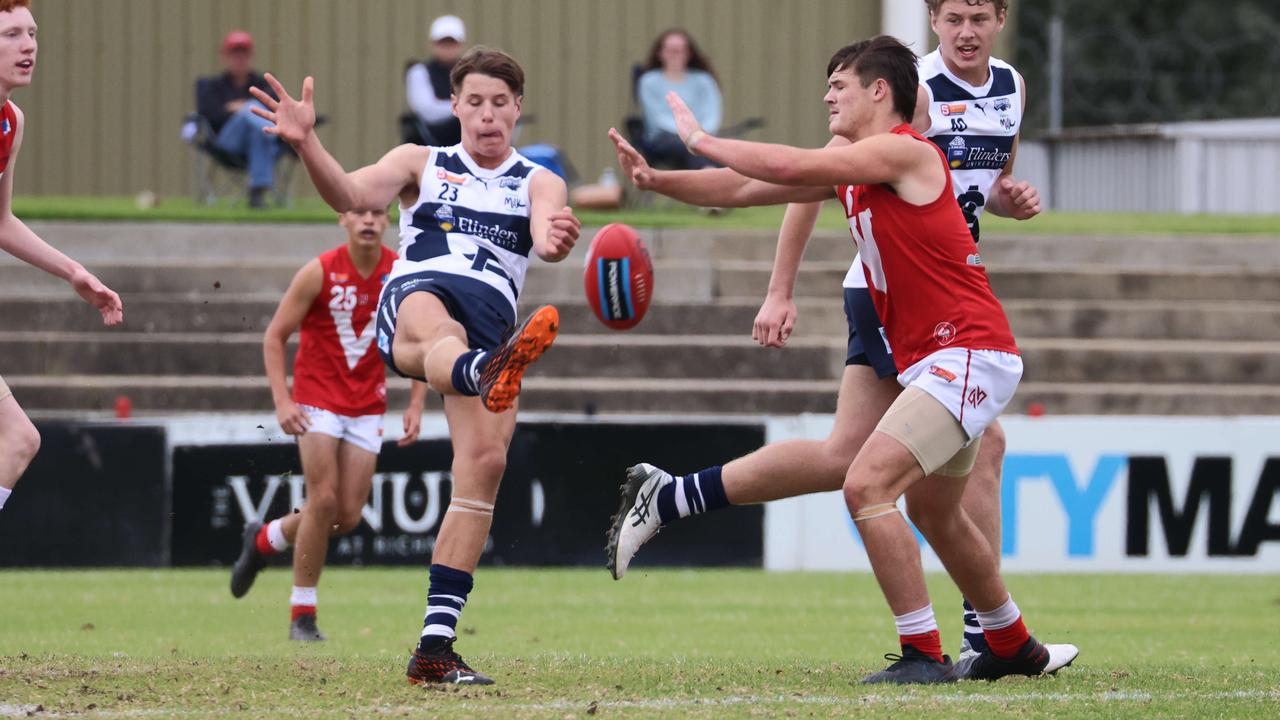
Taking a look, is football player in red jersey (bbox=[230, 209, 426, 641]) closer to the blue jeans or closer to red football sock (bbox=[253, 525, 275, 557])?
red football sock (bbox=[253, 525, 275, 557])

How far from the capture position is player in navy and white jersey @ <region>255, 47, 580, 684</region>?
6531 millimetres

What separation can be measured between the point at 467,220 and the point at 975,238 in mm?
1840

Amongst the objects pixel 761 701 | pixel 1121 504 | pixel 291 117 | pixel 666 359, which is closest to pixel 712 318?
pixel 666 359

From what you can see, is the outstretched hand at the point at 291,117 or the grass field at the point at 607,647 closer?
the grass field at the point at 607,647

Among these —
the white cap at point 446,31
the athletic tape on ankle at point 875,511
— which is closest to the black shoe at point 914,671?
the athletic tape on ankle at point 875,511

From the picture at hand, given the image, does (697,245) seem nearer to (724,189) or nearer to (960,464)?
(724,189)

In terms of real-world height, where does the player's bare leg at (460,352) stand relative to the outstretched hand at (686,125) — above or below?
below

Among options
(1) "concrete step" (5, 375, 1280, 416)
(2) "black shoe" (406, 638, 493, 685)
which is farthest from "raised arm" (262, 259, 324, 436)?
(1) "concrete step" (5, 375, 1280, 416)

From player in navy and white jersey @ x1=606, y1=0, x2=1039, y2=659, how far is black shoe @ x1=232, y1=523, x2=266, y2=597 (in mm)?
3741

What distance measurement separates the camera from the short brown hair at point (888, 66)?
6.60 metres

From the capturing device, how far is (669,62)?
17109 millimetres

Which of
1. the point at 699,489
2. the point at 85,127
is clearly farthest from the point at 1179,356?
the point at 85,127

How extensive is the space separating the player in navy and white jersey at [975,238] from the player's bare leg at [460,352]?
102 cm

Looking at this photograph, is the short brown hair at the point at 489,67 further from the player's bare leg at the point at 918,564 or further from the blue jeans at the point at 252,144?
the blue jeans at the point at 252,144
